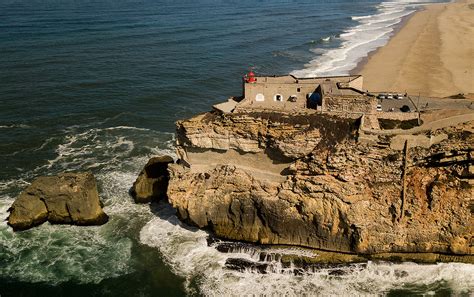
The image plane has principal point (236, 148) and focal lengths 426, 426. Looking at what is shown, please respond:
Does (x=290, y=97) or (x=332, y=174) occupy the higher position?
(x=290, y=97)

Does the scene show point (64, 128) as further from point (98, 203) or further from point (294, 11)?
point (294, 11)

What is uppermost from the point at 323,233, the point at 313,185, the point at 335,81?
the point at 335,81

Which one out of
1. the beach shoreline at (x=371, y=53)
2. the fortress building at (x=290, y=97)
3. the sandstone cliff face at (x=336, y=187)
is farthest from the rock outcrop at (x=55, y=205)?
the beach shoreline at (x=371, y=53)

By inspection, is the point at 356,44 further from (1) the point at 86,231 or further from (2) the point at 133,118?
(1) the point at 86,231

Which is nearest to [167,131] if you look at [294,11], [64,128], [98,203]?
[64,128]

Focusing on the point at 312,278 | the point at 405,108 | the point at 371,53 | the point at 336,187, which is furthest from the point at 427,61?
the point at 312,278
